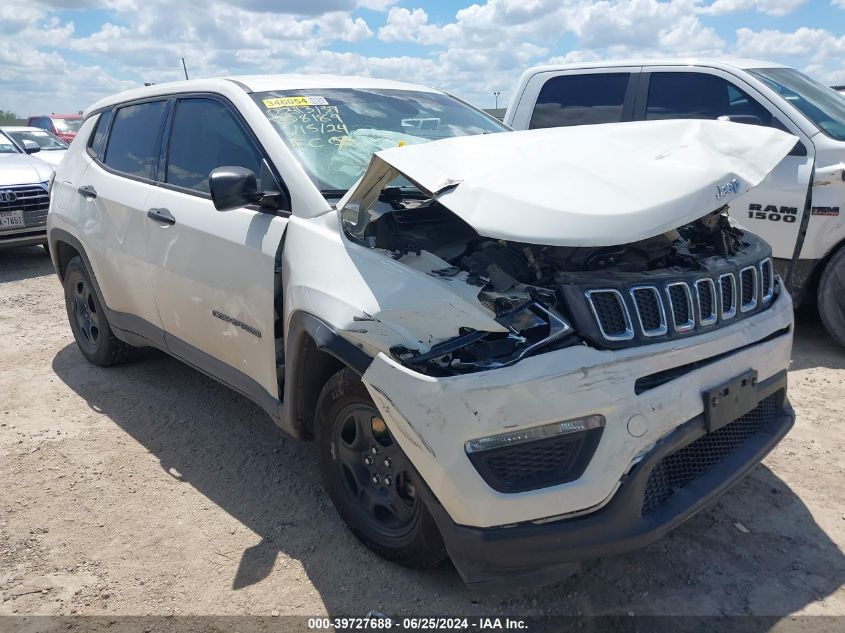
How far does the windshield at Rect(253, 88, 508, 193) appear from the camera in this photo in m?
3.25

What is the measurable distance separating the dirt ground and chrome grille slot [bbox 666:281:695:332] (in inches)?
40.3

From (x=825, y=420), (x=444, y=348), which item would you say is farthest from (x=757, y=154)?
(x=825, y=420)

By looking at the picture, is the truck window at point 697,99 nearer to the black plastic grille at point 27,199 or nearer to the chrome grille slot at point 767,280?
the chrome grille slot at point 767,280

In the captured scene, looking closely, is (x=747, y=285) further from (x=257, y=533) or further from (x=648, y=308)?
(x=257, y=533)

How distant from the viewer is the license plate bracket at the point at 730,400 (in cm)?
240

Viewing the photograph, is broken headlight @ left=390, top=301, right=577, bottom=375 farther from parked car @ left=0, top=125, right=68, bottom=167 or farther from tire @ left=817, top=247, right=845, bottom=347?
parked car @ left=0, top=125, right=68, bottom=167

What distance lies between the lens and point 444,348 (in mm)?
2311

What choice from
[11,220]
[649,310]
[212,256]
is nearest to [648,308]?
[649,310]

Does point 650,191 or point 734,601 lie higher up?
point 650,191

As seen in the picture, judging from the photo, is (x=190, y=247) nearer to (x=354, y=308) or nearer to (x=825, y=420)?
(x=354, y=308)

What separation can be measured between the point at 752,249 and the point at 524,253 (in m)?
1.10

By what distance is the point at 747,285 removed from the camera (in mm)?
2766

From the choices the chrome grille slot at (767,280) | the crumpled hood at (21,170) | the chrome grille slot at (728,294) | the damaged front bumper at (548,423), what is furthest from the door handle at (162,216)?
the crumpled hood at (21,170)

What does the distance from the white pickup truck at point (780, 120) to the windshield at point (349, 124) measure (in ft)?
7.00
